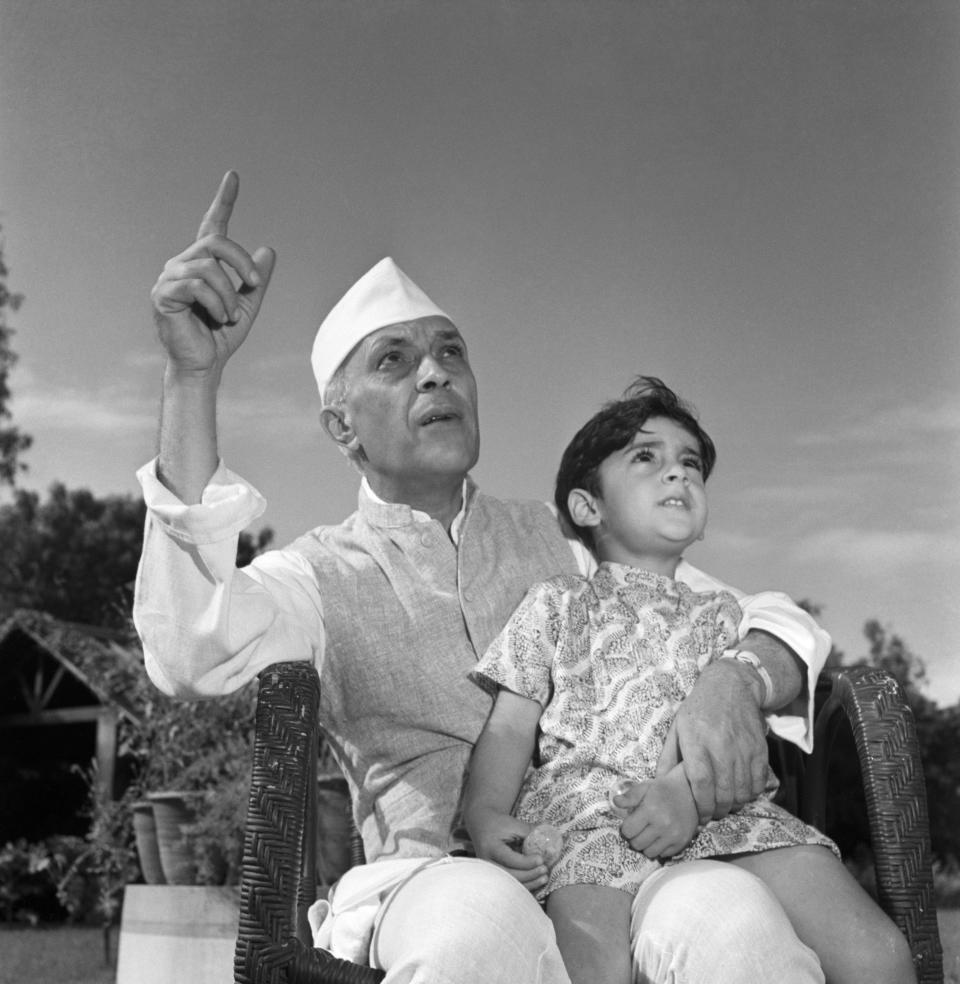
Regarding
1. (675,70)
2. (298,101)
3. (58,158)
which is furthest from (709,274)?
(58,158)

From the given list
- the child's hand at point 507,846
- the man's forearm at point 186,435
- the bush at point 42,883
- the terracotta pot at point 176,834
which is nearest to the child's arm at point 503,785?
the child's hand at point 507,846

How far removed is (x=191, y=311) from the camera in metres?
1.70

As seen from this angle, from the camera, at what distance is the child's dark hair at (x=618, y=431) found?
85.0 inches

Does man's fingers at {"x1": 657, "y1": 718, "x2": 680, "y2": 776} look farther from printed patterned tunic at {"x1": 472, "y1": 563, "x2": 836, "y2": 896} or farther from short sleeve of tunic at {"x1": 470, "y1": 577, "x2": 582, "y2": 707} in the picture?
short sleeve of tunic at {"x1": 470, "y1": 577, "x2": 582, "y2": 707}

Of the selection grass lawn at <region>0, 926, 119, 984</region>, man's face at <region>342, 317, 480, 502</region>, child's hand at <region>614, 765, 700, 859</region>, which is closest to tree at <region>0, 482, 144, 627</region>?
grass lawn at <region>0, 926, 119, 984</region>

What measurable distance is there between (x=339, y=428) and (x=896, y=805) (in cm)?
125

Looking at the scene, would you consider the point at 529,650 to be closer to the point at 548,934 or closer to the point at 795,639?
the point at 795,639

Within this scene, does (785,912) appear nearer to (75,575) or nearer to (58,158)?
(58,158)

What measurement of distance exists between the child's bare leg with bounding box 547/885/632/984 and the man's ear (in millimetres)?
1028

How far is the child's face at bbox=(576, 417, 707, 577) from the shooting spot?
6.85 feet

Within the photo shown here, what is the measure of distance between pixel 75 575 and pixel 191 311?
13.8m

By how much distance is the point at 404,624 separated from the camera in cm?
213

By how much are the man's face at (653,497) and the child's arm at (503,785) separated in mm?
363

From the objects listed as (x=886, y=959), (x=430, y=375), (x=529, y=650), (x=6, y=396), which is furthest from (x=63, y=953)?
(x=886, y=959)
